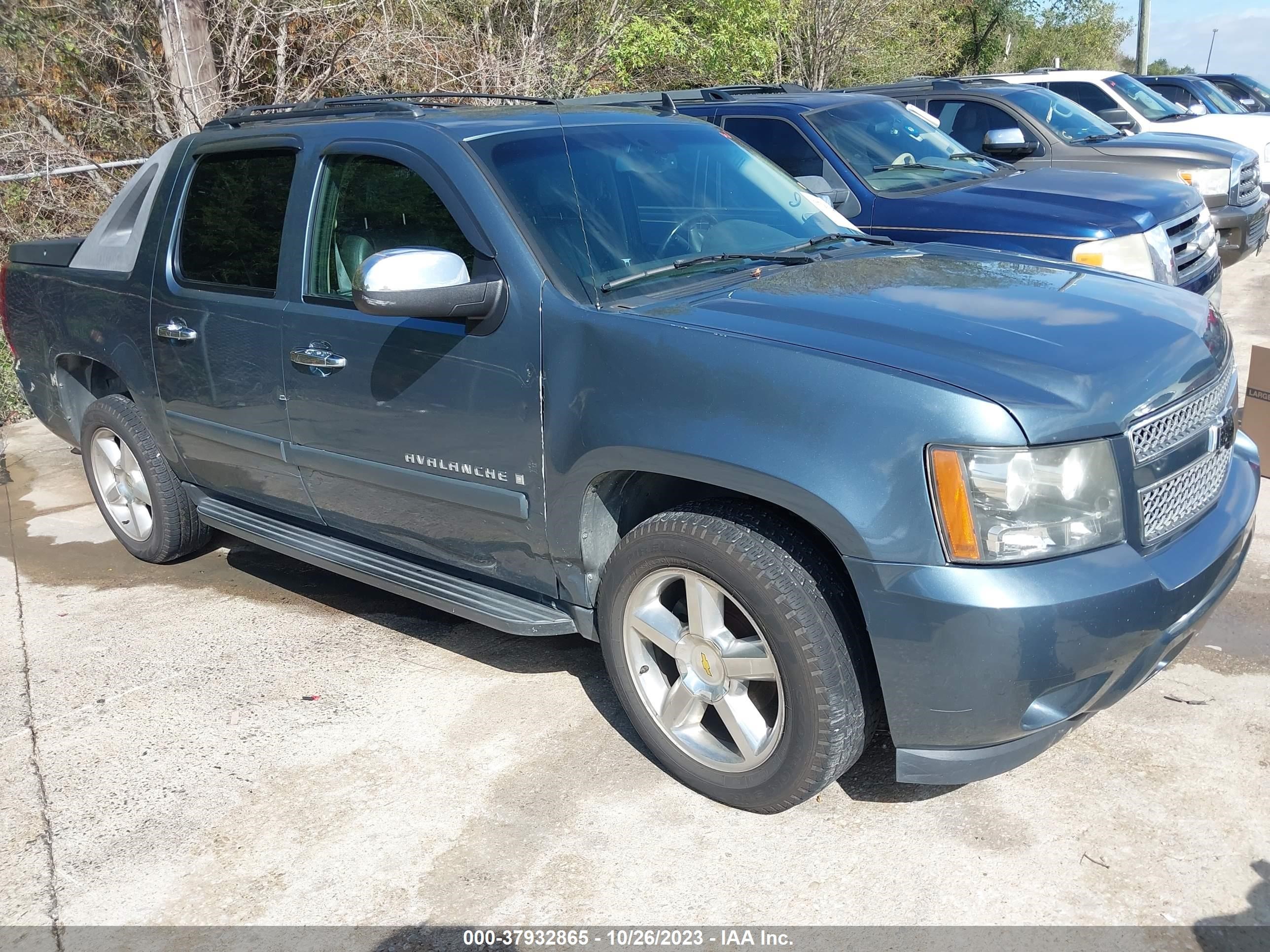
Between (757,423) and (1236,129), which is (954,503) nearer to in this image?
(757,423)

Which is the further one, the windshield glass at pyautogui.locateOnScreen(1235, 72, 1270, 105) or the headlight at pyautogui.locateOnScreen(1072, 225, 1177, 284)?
the windshield glass at pyautogui.locateOnScreen(1235, 72, 1270, 105)

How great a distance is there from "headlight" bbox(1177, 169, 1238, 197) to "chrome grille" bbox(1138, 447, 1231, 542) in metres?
7.11

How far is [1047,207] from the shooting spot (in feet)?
21.2

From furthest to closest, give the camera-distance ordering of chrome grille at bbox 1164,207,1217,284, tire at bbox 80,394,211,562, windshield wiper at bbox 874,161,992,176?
windshield wiper at bbox 874,161,992,176 → chrome grille at bbox 1164,207,1217,284 → tire at bbox 80,394,211,562

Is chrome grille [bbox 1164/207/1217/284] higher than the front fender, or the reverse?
the front fender

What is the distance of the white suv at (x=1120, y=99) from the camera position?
12492mm

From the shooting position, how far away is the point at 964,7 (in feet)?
101

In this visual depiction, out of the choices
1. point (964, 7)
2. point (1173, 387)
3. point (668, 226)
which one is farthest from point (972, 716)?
point (964, 7)

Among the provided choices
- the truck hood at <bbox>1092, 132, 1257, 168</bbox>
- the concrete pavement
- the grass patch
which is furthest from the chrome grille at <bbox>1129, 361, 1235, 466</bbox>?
the grass patch

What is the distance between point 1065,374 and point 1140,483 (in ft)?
1.06

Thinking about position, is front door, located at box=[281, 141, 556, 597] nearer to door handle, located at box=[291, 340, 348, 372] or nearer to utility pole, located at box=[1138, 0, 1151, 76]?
door handle, located at box=[291, 340, 348, 372]

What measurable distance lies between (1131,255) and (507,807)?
4.81 m

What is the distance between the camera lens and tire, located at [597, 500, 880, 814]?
2.80 m

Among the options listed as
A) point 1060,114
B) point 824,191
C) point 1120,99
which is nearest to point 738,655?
point 824,191
